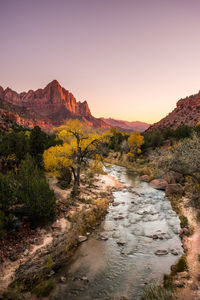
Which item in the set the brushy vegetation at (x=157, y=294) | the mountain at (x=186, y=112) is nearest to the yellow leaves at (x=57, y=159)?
the brushy vegetation at (x=157, y=294)

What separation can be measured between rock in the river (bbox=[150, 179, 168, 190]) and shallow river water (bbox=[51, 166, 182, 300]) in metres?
7.89

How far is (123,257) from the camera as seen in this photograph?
10.8 metres

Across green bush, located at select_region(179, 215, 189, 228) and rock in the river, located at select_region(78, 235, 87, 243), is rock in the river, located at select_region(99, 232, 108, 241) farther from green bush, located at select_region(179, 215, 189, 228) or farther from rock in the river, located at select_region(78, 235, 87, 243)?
green bush, located at select_region(179, 215, 189, 228)

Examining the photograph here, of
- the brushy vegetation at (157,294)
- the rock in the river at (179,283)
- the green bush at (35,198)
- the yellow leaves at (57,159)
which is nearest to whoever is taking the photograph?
the brushy vegetation at (157,294)

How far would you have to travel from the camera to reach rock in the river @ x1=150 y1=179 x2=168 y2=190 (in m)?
26.6

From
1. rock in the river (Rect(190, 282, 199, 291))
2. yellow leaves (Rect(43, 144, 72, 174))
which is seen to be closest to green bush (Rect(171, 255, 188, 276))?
rock in the river (Rect(190, 282, 199, 291))

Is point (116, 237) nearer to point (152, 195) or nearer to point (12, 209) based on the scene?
point (12, 209)

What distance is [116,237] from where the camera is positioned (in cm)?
1312

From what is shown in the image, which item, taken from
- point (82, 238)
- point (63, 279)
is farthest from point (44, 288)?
point (82, 238)

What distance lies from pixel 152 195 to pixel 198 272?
50.3ft

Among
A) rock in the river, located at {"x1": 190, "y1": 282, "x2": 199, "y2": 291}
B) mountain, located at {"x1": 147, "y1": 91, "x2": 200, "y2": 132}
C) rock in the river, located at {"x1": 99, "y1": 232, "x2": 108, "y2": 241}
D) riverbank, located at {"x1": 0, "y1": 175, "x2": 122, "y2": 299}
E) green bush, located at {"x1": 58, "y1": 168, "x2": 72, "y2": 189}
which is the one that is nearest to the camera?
rock in the river, located at {"x1": 190, "y1": 282, "x2": 199, "y2": 291}

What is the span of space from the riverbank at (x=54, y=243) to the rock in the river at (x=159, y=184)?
456 inches

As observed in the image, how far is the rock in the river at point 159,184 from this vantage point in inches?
1048

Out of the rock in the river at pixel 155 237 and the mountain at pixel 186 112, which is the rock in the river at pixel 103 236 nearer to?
the rock in the river at pixel 155 237
